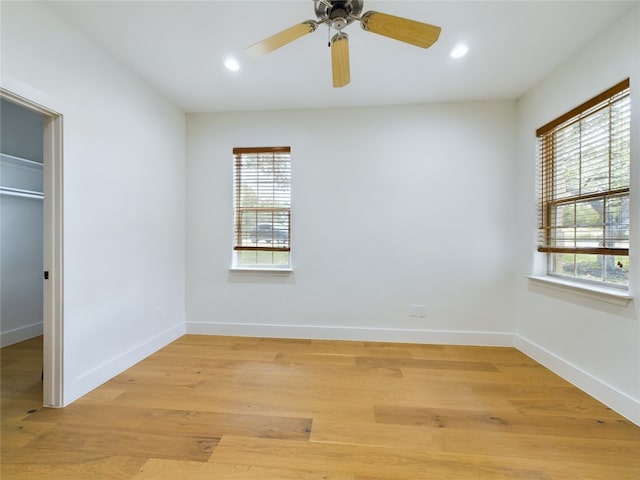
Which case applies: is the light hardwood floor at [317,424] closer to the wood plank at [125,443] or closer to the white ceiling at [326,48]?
the wood plank at [125,443]

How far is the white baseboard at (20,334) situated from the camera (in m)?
2.93

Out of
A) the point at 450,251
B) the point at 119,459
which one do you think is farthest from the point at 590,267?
the point at 119,459

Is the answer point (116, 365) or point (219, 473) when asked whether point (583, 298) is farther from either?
point (116, 365)

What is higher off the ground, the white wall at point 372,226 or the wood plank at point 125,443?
the white wall at point 372,226

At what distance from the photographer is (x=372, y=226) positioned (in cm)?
310

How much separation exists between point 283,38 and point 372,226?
78.5 inches

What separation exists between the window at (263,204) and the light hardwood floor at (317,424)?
48.4 inches

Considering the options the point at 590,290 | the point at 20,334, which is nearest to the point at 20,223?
the point at 20,334

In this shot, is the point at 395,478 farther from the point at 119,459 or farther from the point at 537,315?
the point at 537,315

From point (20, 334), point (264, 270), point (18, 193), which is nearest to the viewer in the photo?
point (18, 193)

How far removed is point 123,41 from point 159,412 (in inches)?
107

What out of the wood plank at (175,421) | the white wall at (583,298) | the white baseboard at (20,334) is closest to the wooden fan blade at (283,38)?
the white wall at (583,298)

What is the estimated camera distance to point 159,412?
72.3 inches

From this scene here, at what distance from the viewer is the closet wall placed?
115 inches
